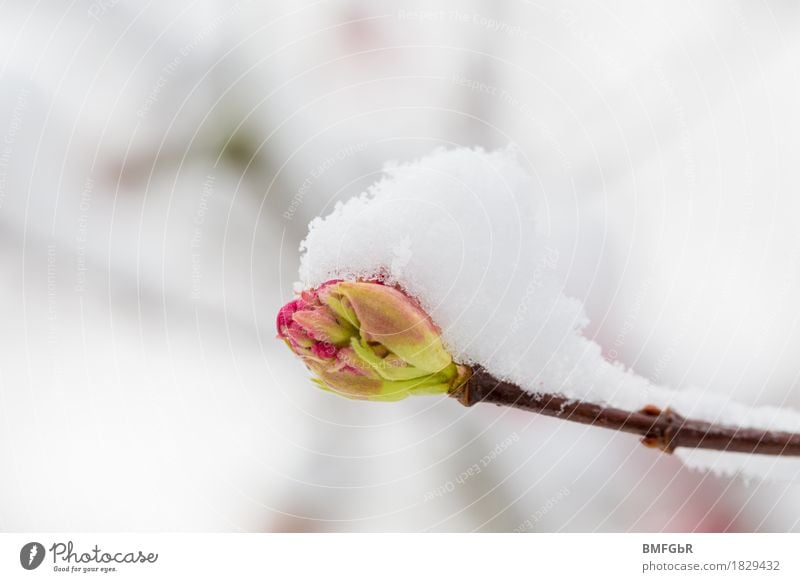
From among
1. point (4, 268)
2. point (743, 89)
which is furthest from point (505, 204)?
point (4, 268)

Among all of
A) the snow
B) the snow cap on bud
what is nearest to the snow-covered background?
the snow

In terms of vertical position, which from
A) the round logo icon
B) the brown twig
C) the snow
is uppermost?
the snow

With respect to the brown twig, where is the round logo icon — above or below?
below

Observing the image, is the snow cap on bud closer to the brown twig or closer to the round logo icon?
the brown twig

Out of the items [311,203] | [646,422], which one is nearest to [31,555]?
[311,203]

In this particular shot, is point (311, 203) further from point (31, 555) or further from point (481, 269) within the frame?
point (31, 555)

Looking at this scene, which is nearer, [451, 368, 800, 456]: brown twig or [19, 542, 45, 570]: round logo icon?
[451, 368, 800, 456]: brown twig

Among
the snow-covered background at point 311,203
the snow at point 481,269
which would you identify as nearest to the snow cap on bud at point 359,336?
the snow at point 481,269
